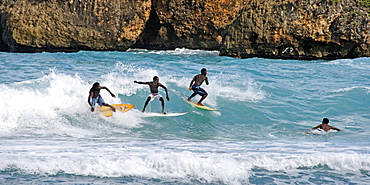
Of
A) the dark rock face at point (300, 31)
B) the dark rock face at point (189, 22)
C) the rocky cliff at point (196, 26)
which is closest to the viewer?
the dark rock face at point (300, 31)

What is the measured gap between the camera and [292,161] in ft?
20.2

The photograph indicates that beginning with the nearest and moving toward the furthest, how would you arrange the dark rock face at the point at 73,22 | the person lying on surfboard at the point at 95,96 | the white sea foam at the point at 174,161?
the white sea foam at the point at 174,161, the person lying on surfboard at the point at 95,96, the dark rock face at the point at 73,22

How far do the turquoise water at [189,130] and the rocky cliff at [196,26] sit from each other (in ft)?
18.2

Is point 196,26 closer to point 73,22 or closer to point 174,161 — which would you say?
point 73,22

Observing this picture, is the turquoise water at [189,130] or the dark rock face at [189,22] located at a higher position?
the dark rock face at [189,22]

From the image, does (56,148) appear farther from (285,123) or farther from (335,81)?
(335,81)

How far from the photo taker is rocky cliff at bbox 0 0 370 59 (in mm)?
22766

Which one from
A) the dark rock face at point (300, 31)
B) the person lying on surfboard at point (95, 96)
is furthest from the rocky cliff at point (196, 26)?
the person lying on surfboard at point (95, 96)

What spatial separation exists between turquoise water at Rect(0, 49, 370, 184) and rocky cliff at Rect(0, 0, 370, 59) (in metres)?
5.54

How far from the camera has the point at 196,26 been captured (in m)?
29.4

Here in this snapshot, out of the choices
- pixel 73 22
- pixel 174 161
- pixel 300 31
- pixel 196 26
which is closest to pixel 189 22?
pixel 196 26

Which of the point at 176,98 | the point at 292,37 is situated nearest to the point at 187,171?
the point at 176,98

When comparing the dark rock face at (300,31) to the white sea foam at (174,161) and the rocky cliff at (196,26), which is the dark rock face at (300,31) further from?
the white sea foam at (174,161)

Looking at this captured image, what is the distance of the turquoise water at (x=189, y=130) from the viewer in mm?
5582
